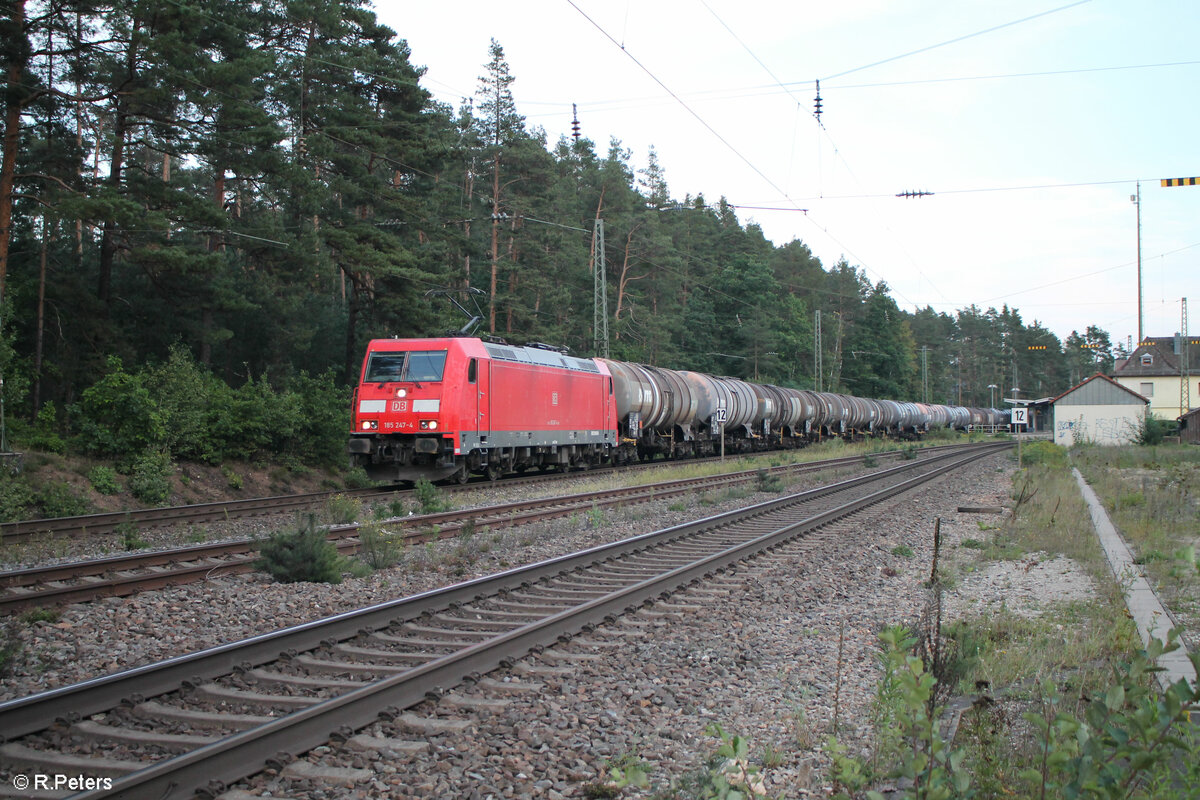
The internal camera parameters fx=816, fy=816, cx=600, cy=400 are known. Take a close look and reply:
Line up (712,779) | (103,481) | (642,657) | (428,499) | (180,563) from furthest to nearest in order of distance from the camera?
(103,481) < (428,499) < (180,563) < (642,657) < (712,779)

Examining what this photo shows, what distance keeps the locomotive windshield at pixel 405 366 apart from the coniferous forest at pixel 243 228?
463 centimetres

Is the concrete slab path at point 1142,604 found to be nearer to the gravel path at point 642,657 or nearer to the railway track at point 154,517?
the gravel path at point 642,657

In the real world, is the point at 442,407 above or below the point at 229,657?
above

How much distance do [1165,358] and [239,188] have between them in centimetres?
6128

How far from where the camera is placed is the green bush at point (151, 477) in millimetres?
16359

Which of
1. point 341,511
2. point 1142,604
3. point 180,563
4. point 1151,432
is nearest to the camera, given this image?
point 1142,604

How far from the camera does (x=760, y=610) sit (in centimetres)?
779

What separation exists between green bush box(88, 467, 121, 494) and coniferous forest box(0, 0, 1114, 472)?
43.2 inches

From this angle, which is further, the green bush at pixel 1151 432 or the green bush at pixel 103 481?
the green bush at pixel 1151 432

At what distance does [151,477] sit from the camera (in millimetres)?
16625

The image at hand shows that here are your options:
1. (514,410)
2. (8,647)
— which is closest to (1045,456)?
(514,410)

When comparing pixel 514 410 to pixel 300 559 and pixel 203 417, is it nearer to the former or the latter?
pixel 203 417

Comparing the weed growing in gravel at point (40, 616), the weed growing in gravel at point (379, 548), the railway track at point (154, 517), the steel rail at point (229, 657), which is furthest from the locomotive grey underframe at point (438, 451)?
the weed growing in gravel at point (40, 616)

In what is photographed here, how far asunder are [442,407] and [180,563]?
7611 mm
